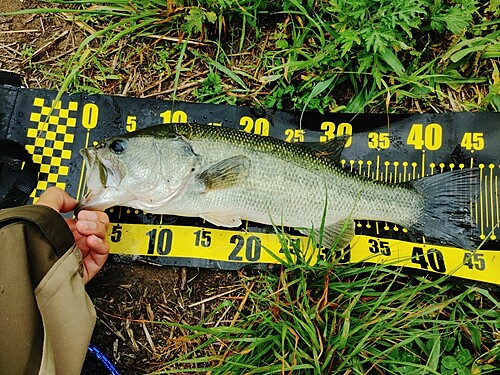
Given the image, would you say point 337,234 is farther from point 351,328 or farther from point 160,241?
point 160,241

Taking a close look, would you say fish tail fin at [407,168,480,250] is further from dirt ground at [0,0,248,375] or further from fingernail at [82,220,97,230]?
fingernail at [82,220,97,230]

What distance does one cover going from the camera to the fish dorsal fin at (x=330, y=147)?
3812 mm

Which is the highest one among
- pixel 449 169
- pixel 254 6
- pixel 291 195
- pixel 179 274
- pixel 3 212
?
pixel 254 6

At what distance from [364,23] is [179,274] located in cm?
246

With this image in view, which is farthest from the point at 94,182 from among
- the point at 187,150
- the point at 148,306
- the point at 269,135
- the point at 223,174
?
the point at 269,135

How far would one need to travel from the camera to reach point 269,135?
4055 millimetres

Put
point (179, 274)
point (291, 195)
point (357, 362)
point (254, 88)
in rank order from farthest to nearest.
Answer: point (254, 88) < point (179, 274) < point (291, 195) < point (357, 362)

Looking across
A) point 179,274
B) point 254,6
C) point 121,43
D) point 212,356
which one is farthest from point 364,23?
point 212,356

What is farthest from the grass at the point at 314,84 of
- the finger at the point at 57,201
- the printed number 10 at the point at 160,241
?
the finger at the point at 57,201

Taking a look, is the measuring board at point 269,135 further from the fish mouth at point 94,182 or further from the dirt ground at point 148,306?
the fish mouth at point 94,182

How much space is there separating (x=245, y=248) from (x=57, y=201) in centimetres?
146

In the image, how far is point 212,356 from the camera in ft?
11.4

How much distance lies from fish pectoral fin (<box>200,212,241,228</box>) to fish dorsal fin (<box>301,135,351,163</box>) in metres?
0.80

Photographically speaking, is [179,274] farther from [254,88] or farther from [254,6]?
[254,6]
